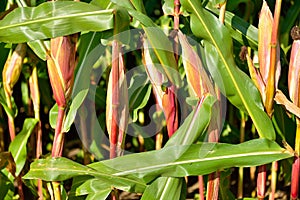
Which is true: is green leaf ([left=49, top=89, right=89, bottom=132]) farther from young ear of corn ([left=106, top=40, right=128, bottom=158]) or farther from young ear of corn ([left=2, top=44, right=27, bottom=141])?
young ear of corn ([left=2, top=44, right=27, bottom=141])

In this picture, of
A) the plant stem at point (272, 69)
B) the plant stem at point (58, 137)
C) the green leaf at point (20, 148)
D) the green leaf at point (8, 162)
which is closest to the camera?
the plant stem at point (272, 69)

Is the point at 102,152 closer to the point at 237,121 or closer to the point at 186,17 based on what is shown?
the point at 237,121

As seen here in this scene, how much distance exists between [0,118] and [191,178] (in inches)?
31.4

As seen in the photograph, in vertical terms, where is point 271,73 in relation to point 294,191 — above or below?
above

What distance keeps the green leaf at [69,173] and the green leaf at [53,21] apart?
0.79ft

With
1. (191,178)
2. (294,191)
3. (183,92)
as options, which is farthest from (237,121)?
(294,191)

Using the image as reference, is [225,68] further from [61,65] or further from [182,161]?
[61,65]

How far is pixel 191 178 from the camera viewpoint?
7.32 feet

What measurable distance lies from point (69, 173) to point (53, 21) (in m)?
0.29

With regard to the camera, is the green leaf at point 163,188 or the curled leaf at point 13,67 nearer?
the green leaf at point 163,188

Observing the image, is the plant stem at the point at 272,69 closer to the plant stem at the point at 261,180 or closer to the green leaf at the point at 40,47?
the plant stem at the point at 261,180

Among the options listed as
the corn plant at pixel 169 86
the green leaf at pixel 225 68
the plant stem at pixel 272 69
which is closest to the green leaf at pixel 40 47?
the corn plant at pixel 169 86

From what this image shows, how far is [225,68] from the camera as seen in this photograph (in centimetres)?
110

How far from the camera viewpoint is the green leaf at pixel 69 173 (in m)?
1.12
